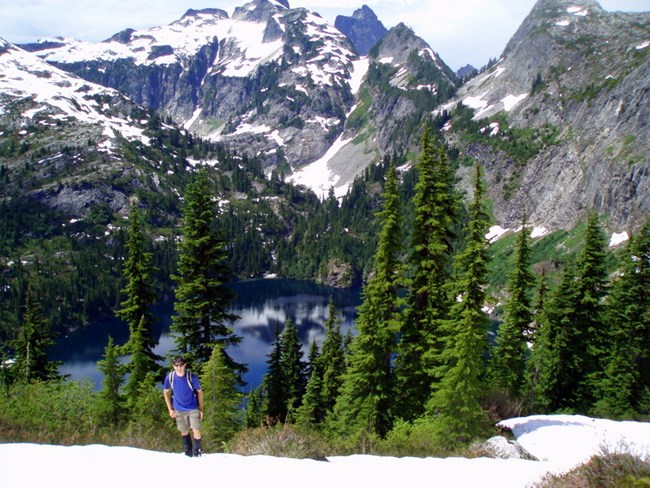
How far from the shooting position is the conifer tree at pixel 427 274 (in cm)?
2188

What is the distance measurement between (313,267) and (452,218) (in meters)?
160

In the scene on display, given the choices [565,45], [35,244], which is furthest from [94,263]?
[565,45]

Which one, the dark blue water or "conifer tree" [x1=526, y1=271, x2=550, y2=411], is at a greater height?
"conifer tree" [x1=526, y1=271, x2=550, y2=411]

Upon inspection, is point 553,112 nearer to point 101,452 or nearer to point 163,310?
point 163,310

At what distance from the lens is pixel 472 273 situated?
21.2m

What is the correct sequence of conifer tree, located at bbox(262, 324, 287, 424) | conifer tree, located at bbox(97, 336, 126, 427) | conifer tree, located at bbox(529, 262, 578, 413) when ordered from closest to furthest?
conifer tree, located at bbox(97, 336, 126, 427) → conifer tree, located at bbox(529, 262, 578, 413) → conifer tree, located at bbox(262, 324, 287, 424)

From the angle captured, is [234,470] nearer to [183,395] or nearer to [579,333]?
[183,395]

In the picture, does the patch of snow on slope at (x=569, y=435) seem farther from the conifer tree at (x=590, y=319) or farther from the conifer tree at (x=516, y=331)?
the conifer tree at (x=590, y=319)

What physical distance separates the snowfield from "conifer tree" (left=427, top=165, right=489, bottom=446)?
825 centimetres

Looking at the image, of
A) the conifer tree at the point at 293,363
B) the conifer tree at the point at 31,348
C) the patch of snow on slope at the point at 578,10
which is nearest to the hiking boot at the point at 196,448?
the conifer tree at the point at 31,348

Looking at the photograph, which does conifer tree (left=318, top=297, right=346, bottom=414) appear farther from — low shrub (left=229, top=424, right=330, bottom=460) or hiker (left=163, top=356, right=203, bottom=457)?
hiker (left=163, top=356, right=203, bottom=457)

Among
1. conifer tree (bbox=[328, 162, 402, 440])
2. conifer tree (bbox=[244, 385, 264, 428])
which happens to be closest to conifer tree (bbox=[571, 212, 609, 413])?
conifer tree (bbox=[328, 162, 402, 440])

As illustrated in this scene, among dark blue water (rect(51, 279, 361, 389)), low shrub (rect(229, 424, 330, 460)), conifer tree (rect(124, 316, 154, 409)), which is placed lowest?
dark blue water (rect(51, 279, 361, 389))

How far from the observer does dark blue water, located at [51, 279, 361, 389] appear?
84625 millimetres
